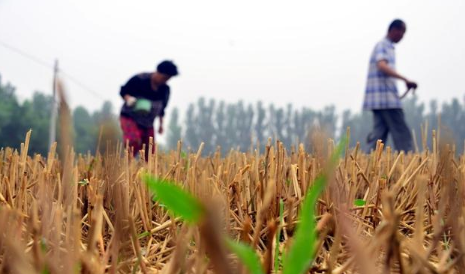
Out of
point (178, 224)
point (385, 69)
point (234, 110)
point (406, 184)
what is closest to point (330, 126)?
point (178, 224)

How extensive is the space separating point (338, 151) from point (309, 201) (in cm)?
7

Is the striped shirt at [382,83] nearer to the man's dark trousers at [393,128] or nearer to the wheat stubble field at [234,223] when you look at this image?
the man's dark trousers at [393,128]

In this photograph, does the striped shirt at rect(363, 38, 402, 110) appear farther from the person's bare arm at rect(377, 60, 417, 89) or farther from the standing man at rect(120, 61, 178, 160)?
the standing man at rect(120, 61, 178, 160)

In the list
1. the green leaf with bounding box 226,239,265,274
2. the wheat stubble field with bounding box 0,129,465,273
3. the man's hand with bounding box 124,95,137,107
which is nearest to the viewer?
the green leaf with bounding box 226,239,265,274

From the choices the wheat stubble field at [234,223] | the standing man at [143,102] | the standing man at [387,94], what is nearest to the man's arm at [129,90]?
the standing man at [143,102]

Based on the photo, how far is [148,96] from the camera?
4.94m

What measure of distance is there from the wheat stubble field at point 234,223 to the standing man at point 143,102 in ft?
9.72

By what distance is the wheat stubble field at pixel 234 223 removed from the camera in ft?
1.73

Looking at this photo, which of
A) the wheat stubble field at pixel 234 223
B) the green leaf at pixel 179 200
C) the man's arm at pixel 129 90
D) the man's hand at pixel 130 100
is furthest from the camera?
the man's arm at pixel 129 90

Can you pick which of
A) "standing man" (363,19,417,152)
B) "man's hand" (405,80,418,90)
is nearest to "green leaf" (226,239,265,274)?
"man's hand" (405,80,418,90)

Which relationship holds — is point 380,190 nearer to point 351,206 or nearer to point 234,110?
point 351,206

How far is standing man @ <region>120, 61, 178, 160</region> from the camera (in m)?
4.76

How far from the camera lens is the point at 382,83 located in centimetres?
496

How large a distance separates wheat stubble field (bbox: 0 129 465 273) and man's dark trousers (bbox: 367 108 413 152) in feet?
10.2
